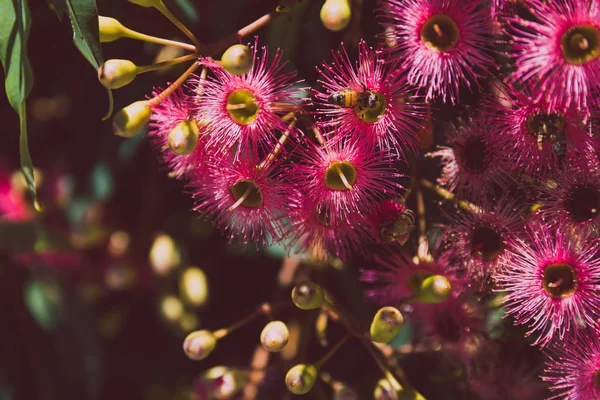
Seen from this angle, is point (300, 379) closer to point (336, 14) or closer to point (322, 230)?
point (322, 230)

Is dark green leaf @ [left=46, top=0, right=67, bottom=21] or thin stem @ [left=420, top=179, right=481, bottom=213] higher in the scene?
dark green leaf @ [left=46, top=0, right=67, bottom=21]

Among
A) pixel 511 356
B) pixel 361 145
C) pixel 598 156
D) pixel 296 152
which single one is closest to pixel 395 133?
pixel 361 145

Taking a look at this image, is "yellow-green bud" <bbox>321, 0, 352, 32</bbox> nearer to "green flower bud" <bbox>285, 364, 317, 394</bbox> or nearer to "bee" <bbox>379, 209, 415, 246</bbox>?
"bee" <bbox>379, 209, 415, 246</bbox>

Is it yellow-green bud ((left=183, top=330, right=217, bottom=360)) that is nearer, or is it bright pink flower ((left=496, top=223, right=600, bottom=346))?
bright pink flower ((left=496, top=223, right=600, bottom=346))

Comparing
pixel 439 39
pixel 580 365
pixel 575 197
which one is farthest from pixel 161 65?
pixel 580 365

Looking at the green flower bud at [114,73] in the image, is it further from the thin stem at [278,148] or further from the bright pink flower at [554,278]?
the bright pink flower at [554,278]

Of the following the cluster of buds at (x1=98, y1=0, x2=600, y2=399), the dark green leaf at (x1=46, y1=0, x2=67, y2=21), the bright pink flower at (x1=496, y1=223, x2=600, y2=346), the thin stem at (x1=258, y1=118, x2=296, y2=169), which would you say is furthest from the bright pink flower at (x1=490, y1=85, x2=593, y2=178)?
the dark green leaf at (x1=46, y1=0, x2=67, y2=21)
